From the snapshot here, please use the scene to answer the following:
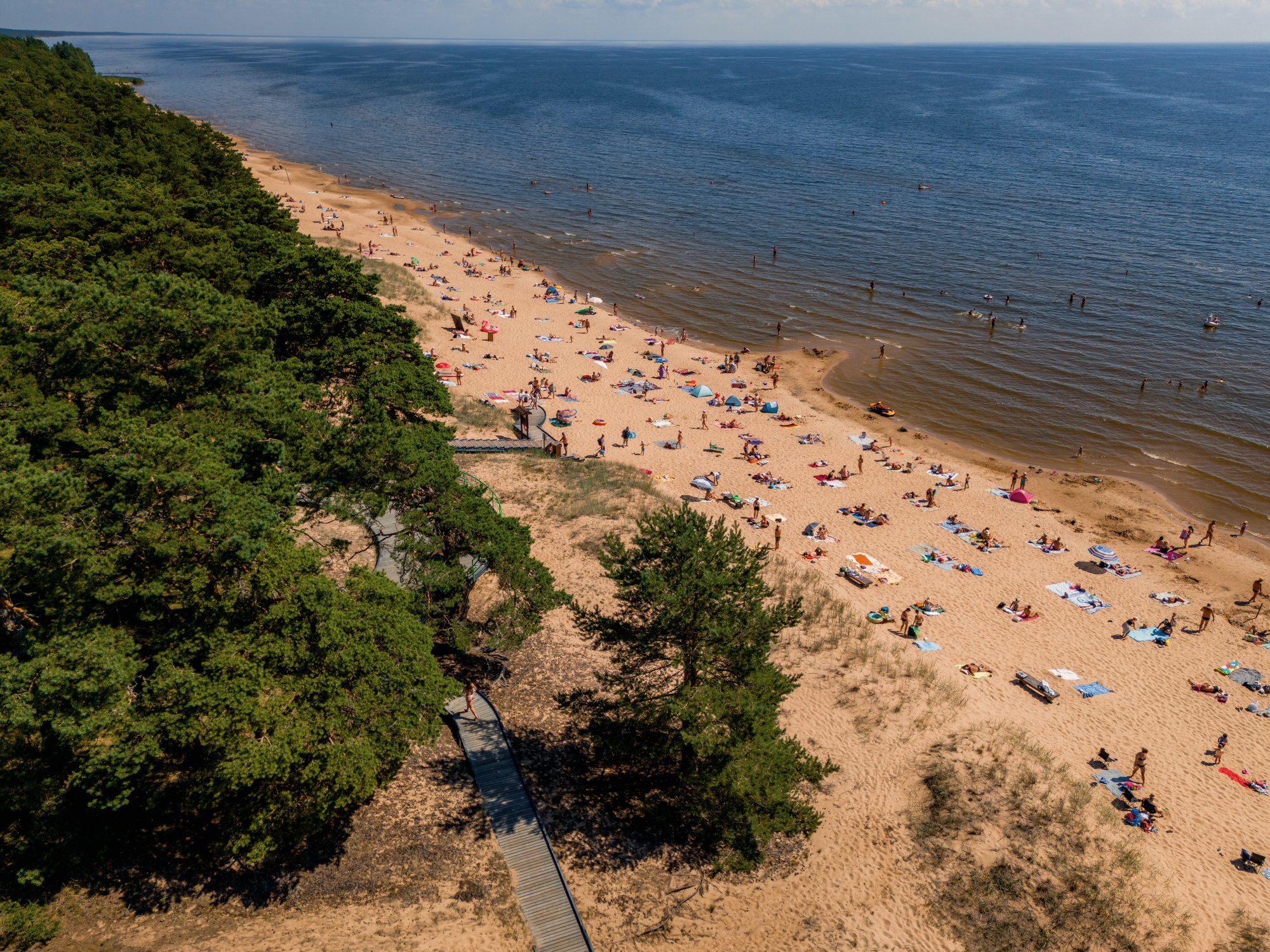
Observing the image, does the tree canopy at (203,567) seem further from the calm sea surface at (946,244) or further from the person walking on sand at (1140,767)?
the calm sea surface at (946,244)

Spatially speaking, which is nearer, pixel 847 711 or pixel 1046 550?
pixel 847 711

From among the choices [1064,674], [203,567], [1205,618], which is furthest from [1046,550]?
[203,567]

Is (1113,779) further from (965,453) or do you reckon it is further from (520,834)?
(965,453)

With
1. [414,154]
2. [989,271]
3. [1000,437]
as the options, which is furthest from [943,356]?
[414,154]

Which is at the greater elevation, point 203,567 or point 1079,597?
point 203,567

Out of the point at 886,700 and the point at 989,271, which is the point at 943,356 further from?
the point at 886,700

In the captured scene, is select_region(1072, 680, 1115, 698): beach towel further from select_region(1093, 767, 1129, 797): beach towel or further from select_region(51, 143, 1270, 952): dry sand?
select_region(1093, 767, 1129, 797): beach towel
